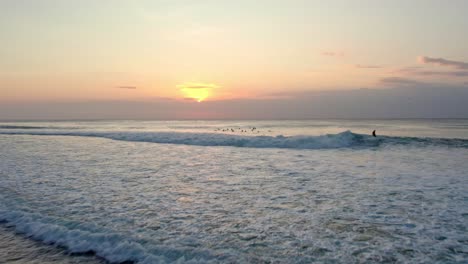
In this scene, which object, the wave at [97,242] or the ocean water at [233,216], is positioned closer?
the wave at [97,242]

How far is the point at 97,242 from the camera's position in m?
6.20

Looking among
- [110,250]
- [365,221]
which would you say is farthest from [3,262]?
[365,221]

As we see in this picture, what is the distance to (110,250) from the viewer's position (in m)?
5.86

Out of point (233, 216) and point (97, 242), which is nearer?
point (97, 242)

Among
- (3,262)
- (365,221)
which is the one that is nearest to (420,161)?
(365,221)

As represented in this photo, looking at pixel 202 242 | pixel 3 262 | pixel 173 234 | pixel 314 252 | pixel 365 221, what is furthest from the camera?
pixel 365 221

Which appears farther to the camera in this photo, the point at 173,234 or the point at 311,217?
the point at 311,217

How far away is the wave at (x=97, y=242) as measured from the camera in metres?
5.56

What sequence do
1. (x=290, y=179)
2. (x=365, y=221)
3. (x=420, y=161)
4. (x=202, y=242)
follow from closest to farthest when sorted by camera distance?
(x=202, y=242)
(x=365, y=221)
(x=290, y=179)
(x=420, y=161)

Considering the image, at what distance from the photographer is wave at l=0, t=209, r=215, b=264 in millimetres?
5562

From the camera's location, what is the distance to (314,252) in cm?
575

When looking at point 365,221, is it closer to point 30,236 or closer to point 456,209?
point 456,209

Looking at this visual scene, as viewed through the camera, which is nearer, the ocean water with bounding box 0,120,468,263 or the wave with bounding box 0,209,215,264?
the wave with bounding box 0,209,215,264

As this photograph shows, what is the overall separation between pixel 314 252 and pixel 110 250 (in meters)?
3.70
